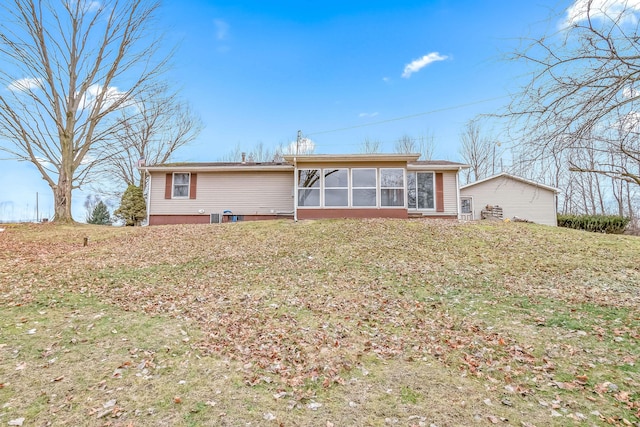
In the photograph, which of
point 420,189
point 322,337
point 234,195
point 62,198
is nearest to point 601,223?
point 420,189

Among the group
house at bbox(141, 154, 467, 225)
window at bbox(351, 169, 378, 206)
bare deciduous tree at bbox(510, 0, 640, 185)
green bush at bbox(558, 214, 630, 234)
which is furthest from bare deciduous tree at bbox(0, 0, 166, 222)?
green bush at bbox(558, 214, 630, 234)

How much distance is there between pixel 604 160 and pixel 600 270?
5294 mm

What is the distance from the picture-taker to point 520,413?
308cm

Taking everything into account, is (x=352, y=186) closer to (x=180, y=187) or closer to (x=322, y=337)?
(x=180, y=187)

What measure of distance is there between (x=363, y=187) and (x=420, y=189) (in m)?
3.64

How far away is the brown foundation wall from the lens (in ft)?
46.3

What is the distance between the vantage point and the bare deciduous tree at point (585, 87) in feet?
11.0

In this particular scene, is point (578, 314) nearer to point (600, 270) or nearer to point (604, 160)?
point (604, 160)

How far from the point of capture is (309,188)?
1470 cm

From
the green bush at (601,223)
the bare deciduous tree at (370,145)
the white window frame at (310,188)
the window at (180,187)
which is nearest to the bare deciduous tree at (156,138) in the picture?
the window at (180,187)

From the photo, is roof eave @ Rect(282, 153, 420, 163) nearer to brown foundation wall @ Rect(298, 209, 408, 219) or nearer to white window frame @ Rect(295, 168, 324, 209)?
white window frame @ Rect(295, 168, 324, 209)

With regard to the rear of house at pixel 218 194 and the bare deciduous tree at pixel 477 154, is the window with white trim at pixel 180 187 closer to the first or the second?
the rear of house at pixel 218 194

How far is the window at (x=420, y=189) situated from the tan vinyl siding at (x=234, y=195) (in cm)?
602

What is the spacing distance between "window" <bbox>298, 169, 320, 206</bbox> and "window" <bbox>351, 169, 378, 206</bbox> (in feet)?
5.20
